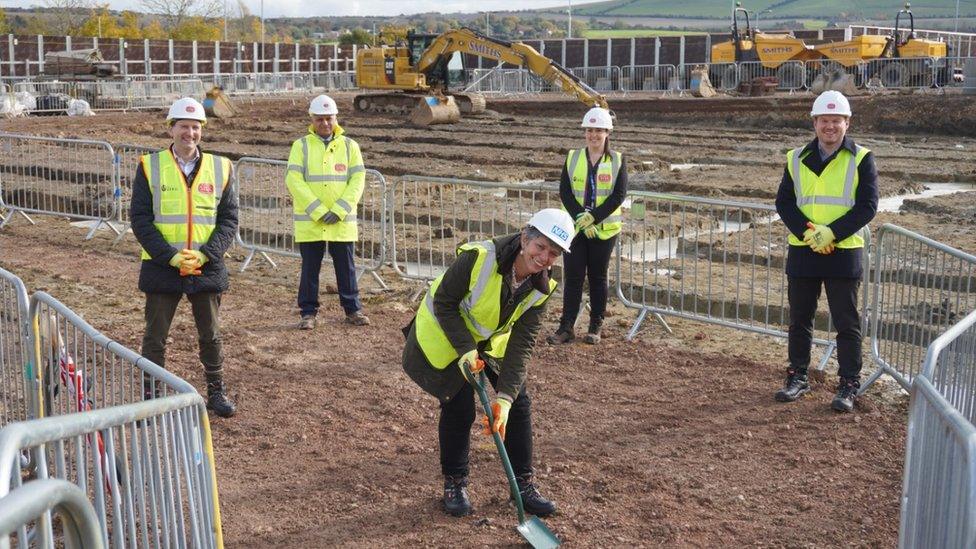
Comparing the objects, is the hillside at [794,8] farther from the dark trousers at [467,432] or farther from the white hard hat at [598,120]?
the dark trousers at [467,432]

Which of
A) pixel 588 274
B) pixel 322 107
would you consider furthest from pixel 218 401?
pixel 588 274

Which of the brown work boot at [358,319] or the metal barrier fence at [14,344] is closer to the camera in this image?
the metal barrier fence at [14,344]

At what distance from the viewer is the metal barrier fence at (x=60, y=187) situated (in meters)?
14.3

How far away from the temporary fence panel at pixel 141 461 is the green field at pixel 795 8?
123427 mm

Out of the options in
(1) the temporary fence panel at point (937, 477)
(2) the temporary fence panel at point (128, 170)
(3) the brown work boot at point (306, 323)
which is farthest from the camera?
(2) the temporary fence panel at point (128, 170)

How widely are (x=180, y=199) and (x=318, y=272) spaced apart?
2.76m

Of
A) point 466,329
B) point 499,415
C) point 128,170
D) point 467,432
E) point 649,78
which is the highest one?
point 649,78

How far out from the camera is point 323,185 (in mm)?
9492

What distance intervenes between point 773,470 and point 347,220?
4.58 m

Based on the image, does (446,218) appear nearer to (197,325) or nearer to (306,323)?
(306,323)

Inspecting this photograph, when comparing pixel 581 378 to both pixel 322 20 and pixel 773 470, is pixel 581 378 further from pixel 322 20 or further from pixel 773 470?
pixel 322 20

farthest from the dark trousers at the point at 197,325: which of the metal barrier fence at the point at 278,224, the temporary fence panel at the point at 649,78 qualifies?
the temporary fence panel at the point at 649,78

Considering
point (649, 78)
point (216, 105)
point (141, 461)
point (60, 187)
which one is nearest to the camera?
point (141, 461)

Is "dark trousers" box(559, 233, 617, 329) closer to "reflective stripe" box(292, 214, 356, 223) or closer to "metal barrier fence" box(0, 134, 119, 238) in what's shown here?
"reflective stripe" box(292, 214, 356, 223)
